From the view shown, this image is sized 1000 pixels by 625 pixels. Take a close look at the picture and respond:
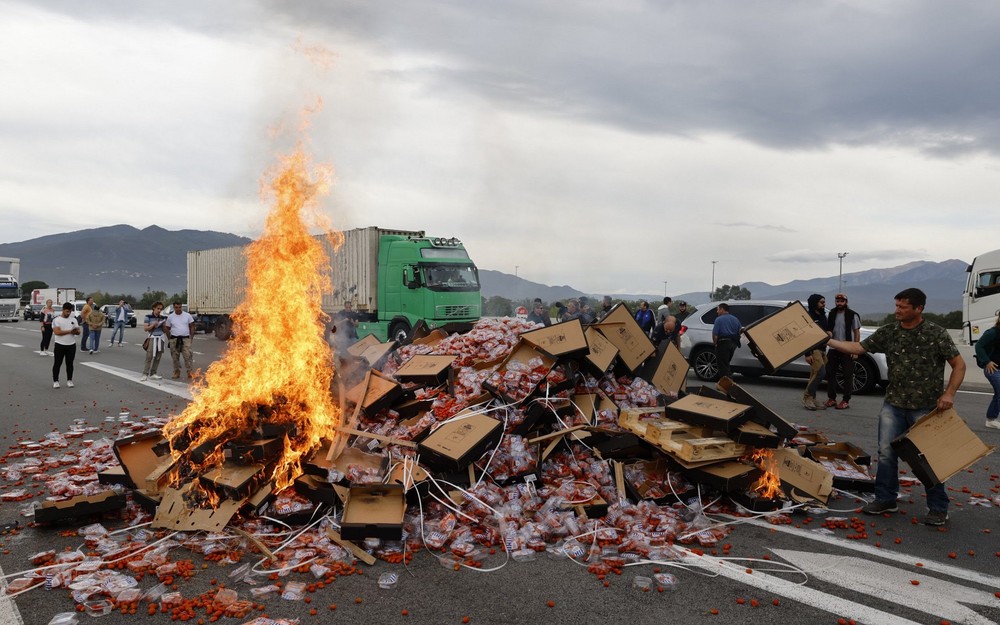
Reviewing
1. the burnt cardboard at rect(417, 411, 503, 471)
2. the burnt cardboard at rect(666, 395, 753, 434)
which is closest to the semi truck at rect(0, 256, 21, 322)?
the burnt cardboard at rect(417, 411, 503, 471)

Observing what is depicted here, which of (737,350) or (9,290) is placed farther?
(9,290)


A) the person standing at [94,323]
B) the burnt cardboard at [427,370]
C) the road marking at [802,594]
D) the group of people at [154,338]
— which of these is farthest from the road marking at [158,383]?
the road marking at [802,594]

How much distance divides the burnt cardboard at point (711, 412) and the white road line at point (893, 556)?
2.93 ft

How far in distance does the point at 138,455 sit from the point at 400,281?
13.3 m

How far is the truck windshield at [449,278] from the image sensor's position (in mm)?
18797

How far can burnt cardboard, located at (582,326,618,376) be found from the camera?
7.37 meters

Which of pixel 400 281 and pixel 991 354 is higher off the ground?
pixel 400 281

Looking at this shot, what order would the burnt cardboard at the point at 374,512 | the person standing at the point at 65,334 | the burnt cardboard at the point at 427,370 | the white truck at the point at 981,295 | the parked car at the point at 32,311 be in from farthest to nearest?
the parked car at the point at 32,311
the white truck at the point at 981,295
the person standing at the point at 65,334
the burnt cardboard at the point at 427,370
the burnt cardboard at the point at 374,512

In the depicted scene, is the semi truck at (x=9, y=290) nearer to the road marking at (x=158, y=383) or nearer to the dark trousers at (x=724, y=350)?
the road marking at (x=158, y=383)

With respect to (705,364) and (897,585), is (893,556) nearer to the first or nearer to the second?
(897,585)

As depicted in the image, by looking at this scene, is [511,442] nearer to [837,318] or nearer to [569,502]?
[569,502]

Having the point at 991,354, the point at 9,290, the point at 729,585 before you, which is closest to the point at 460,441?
the point at 729,585

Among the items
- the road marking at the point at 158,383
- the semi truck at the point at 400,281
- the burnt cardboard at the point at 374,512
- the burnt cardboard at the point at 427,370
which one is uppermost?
the semi truck at the point at 400,281

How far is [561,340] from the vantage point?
7289 millimetres
